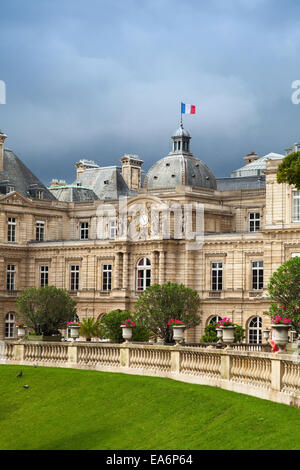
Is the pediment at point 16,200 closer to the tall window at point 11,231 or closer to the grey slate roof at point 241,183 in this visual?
the tall window at point 11,231

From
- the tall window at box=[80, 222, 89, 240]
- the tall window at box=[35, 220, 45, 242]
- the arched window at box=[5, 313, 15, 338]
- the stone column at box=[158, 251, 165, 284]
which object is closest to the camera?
the stone column at box=[158, 251, 165, 284]

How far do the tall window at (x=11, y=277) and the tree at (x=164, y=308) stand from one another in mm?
25743

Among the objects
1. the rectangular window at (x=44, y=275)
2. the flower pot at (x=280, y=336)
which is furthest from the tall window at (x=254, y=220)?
the flower pot at (x=280, y=336)

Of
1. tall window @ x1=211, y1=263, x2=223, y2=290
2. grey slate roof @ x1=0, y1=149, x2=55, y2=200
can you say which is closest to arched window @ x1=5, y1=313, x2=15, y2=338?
grey slate roof @ x1=0, y1=149, x2=55, y2=200

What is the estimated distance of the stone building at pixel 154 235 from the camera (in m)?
75.8

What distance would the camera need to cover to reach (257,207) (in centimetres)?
8681

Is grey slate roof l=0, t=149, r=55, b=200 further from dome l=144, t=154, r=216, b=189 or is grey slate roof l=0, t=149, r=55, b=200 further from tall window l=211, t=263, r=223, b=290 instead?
tall window l=211, t=263, r=223, b=290

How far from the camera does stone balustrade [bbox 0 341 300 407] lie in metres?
29.4

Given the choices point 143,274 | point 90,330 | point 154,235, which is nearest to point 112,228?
point 143,274

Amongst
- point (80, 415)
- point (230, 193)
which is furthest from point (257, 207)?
point (80, 415)

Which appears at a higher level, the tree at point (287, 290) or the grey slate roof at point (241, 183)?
the grey slate roof at point (241, 183)

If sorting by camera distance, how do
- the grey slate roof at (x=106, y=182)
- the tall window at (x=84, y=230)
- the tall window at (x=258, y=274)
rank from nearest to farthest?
the tall window at (x=258, y=274)
the tall window at (x=84, y=230)
the grey slate roof at (x=106, y=182)

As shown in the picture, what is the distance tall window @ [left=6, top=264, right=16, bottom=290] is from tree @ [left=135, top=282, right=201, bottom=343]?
2574 cm

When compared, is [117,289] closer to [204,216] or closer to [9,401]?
[204,216]
